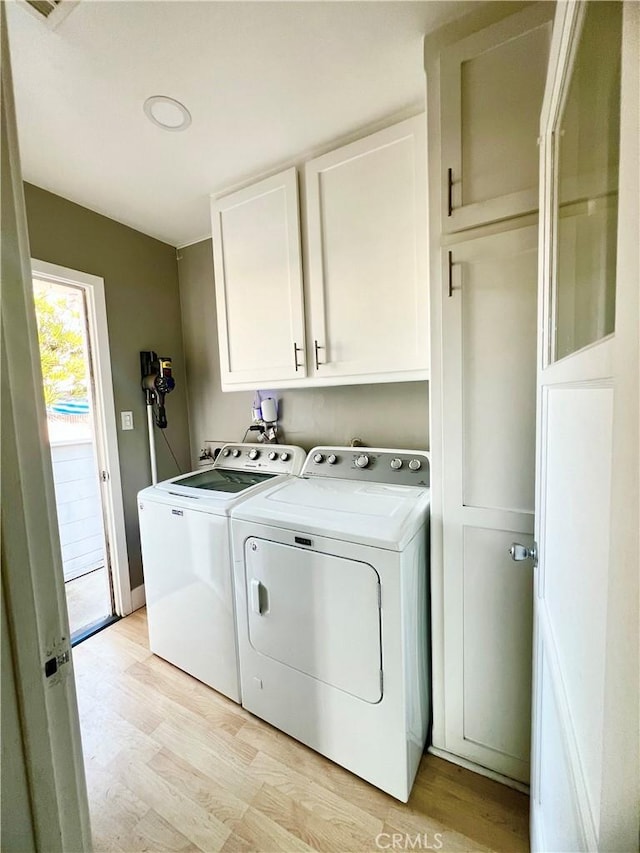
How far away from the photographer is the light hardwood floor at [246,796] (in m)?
1.10

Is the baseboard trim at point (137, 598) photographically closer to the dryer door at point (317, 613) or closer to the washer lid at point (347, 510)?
the dryer door at point (317, 613)

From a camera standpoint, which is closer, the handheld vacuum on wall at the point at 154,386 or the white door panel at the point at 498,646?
the white door panel at the point at 498,646

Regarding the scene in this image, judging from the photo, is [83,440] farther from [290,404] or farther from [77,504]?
[290,404]

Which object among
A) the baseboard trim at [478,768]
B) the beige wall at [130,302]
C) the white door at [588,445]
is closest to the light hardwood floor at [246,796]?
the baseboard trim at [478,768]

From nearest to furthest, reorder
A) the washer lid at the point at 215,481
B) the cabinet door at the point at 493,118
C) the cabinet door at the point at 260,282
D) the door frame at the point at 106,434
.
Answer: the cabinet door at the point at 493,118 → the cabinet door at the point at 260,282 → the washer lid at the point at 215,481 → the door frame at the point at 106,434

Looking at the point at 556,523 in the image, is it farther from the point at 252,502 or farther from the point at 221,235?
the point at 221,235

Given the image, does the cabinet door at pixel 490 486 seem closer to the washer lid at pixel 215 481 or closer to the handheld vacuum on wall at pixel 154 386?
the washer lid at pixel 215 481

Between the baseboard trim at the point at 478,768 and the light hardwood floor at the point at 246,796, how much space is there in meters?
0.02

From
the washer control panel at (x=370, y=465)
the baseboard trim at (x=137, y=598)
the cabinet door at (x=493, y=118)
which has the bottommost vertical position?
the baseboard trim at (x=137, y=598)

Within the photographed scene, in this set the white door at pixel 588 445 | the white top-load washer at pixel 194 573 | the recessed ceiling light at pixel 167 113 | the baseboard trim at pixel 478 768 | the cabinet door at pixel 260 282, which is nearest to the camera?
the white door at pixel 588 445

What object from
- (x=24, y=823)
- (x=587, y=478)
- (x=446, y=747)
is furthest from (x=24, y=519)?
(x=446, y=747)

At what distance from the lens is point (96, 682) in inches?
69.1

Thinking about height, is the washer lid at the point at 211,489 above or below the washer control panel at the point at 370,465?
below

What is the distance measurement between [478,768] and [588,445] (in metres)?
1.51
